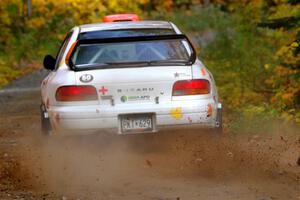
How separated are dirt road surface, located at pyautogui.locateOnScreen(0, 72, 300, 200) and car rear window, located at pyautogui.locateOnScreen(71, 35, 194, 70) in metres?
0.88

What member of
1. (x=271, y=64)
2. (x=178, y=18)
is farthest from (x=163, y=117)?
(x=178, y=18)

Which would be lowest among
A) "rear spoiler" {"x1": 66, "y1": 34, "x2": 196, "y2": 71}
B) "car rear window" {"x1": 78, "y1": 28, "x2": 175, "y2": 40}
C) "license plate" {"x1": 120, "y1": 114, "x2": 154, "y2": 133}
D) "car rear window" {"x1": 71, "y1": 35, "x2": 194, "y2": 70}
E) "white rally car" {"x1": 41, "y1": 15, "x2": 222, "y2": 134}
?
"license plate" {"x1": 120, "y1": 114, "x2": 154, "y2": 133}

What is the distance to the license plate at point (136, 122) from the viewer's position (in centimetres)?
907

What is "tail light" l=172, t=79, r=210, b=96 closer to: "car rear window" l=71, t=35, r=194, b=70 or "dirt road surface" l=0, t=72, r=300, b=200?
"car rear window" l=71, t=35, r=194, b=70

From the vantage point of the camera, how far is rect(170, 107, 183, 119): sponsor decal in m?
9.10

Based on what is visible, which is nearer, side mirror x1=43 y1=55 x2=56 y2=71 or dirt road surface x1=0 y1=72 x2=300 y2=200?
dirt road surface x1=0 y1=72 x2=300 y2=200

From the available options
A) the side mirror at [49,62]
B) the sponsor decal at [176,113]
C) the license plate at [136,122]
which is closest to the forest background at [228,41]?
the sponsor decal at [176,113]

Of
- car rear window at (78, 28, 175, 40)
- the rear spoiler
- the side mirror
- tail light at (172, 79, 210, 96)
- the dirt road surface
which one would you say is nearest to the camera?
the dirt road surface

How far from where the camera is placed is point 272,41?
19.7 meters

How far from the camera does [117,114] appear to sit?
29.7 feet

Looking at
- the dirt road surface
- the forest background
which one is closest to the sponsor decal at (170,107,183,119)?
the dirt road surface

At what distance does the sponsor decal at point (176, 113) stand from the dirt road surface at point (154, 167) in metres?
0.53

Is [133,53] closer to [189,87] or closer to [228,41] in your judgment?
[189,87]

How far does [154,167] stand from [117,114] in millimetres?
723
